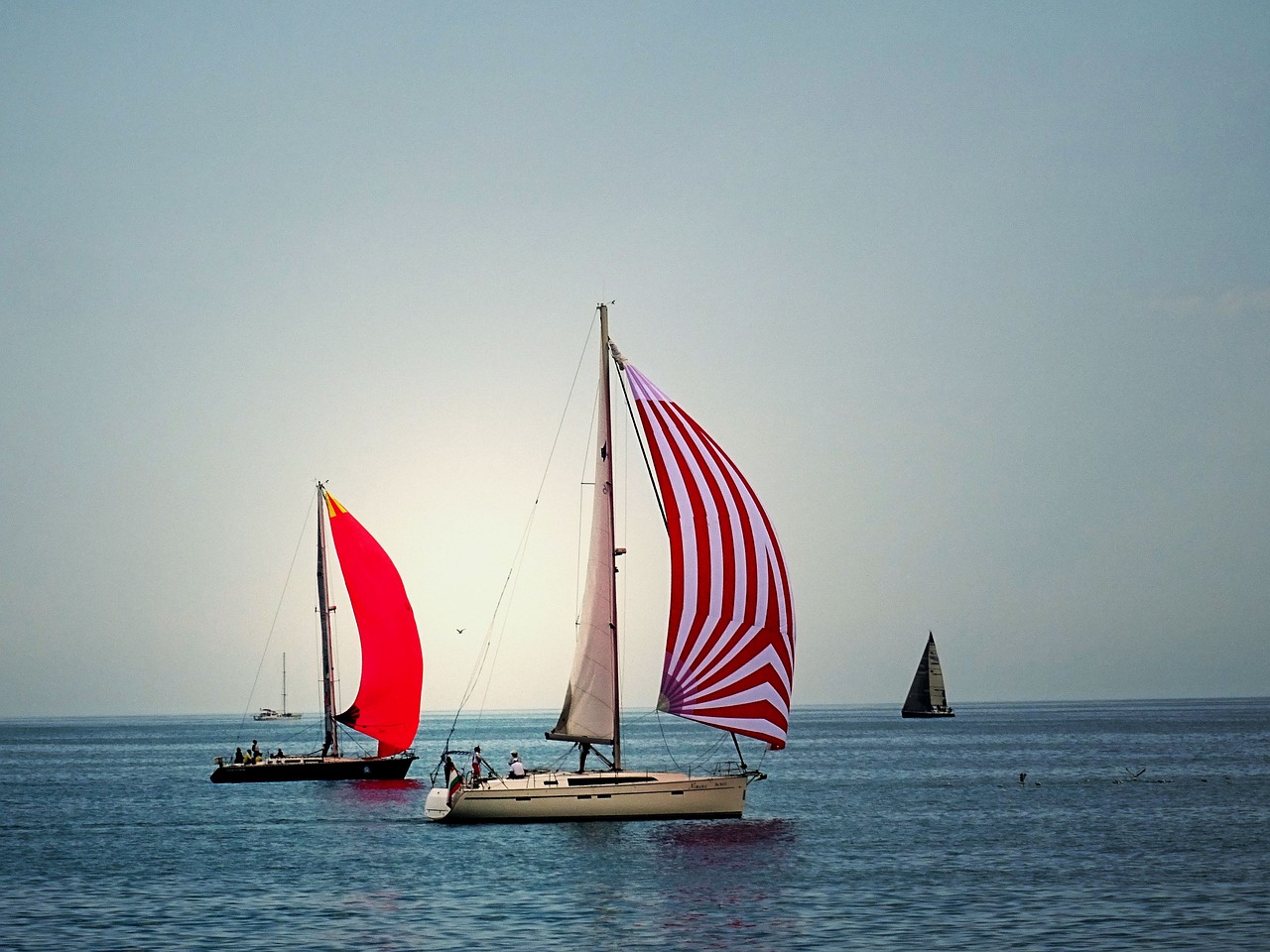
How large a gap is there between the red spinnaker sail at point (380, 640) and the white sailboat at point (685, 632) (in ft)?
93.2

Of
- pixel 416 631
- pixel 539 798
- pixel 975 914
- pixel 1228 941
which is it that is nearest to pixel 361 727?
pixel 416 631

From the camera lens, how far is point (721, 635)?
43.5 meters

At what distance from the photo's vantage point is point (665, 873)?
121 feet

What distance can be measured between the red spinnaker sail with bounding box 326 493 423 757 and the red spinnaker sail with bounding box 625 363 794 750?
103ft

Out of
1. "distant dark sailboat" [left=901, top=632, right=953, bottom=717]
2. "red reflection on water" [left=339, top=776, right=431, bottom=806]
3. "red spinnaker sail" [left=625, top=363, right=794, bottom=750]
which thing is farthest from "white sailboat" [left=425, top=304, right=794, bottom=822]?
"distant dark sailboat" [left=901, top=632, right=953, bottom=717]

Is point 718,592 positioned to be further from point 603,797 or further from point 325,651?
point 325,651

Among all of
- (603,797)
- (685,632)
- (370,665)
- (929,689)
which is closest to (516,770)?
(603,797)

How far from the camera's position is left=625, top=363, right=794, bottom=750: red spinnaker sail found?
43.3 m

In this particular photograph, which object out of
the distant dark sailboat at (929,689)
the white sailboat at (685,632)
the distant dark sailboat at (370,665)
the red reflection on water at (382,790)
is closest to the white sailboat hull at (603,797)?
the white sailboat at (685,632)

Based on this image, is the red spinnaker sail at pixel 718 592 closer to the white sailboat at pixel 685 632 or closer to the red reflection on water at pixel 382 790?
the white sailboat at pixel 685 632

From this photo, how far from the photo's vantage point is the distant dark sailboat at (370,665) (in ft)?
236

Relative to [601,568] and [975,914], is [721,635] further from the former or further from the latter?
[975,914]

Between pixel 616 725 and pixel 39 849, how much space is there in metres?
18.7

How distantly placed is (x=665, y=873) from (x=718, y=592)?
31.2ft
